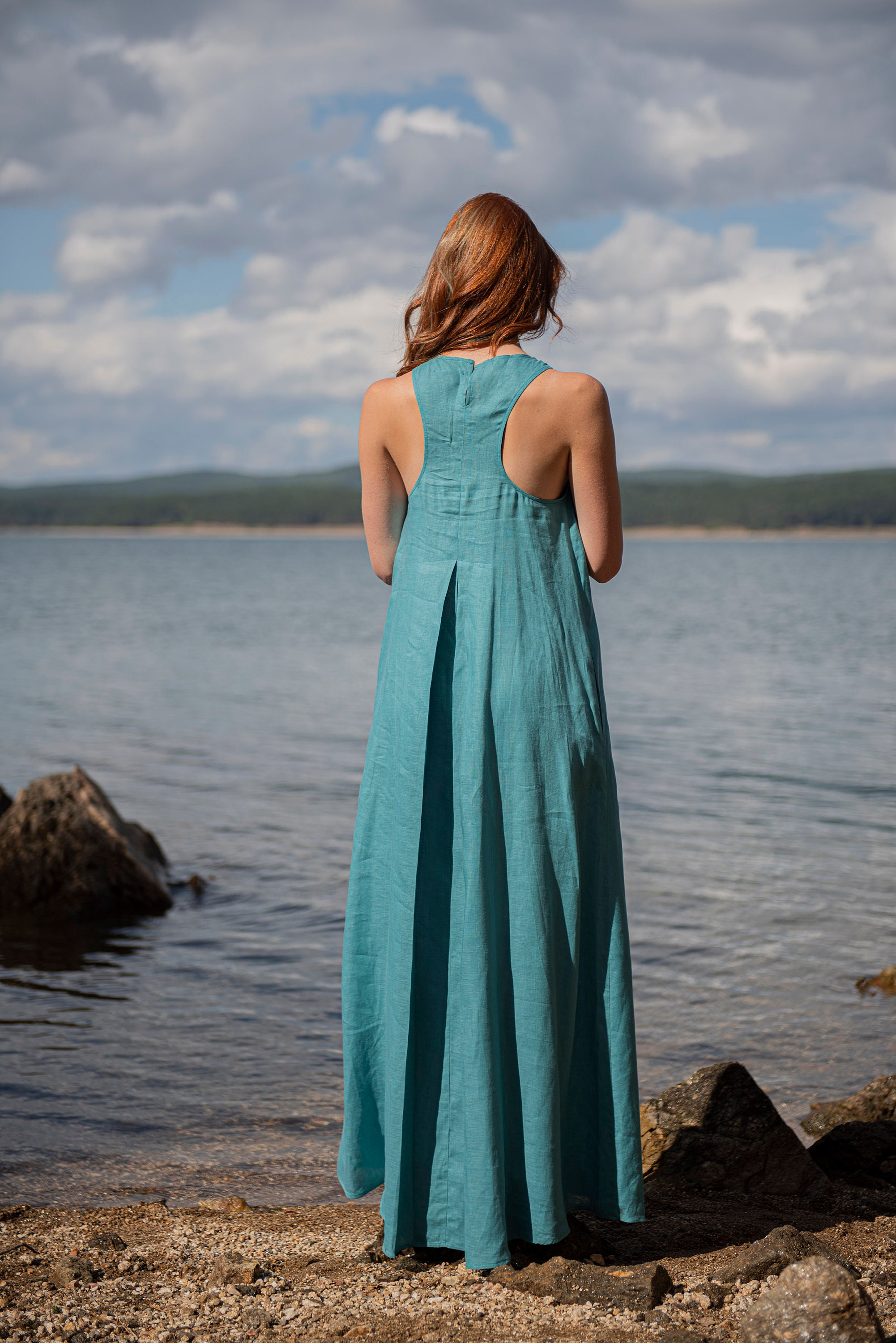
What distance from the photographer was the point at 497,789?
9.12 ft

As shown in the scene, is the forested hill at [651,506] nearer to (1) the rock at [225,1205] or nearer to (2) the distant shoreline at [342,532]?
(2) the distant shoreline at [342,532]

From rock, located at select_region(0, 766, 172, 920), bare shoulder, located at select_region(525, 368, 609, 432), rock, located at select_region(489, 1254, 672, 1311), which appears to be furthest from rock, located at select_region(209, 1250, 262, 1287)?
rock, located at select_region(0, 766, 172, 920)

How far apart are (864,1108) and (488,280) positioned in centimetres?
337

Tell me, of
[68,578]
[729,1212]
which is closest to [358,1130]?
[729,1212]

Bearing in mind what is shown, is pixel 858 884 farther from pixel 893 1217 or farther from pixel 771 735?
pixel 771 735

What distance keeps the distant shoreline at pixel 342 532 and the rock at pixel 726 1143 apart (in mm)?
143797

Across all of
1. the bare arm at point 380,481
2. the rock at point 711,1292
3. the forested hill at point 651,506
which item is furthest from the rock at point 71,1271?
the forested hill at point 651,506

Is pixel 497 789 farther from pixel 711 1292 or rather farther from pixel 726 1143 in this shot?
pixel 726 1143

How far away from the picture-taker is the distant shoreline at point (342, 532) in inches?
5610

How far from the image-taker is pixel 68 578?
65000 mm

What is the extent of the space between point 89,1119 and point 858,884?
19.3 ft

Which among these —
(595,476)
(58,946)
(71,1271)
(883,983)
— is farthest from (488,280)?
(58,946)

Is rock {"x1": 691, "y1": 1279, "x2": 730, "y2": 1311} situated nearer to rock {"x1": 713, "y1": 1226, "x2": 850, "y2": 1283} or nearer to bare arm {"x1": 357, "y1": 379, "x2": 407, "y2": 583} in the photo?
rock {"x1": 713, "y1": 1226, "x2": 850, "y2": 1283}

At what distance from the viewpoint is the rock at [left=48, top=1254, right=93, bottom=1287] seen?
296 cm
